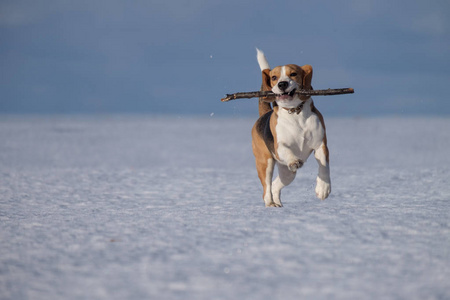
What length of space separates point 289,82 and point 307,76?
27cm

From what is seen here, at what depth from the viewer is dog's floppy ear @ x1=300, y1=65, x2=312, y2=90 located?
5.12 meters

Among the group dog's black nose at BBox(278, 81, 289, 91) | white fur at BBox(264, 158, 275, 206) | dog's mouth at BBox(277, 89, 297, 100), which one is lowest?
white fur at BBox(264, 158, 275, 206)

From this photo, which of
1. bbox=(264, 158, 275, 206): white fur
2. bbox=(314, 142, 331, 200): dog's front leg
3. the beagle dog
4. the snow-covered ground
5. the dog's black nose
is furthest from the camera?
bbox=(264, 158, 275, 206): white fur

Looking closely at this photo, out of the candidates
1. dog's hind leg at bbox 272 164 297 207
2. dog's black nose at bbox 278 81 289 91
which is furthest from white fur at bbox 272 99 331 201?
dog's hind leg at bbox 272 164 297 207

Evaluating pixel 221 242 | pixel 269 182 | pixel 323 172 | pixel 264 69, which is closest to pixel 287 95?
pixel 264 69

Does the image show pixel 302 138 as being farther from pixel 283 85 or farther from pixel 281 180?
pixel 281 180

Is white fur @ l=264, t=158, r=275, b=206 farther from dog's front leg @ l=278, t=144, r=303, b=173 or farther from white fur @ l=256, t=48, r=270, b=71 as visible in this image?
white fur @ l=256, t=48, r=270, b=71

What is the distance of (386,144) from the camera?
710 inches

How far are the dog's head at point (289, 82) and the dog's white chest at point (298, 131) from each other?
0.15m

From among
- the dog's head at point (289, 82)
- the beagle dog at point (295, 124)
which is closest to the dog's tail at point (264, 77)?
the beagle dog at point (295, 124)

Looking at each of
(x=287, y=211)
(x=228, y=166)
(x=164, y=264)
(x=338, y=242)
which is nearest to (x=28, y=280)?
(x=164, y=264)

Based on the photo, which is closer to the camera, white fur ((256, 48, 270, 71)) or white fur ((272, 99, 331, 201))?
white fur ((272, 99, 331, 201))

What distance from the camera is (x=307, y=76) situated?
16.8ft

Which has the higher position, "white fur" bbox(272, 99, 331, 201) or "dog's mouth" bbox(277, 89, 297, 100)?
"dog's mouth" bbox(277, 89, 297, 100)
